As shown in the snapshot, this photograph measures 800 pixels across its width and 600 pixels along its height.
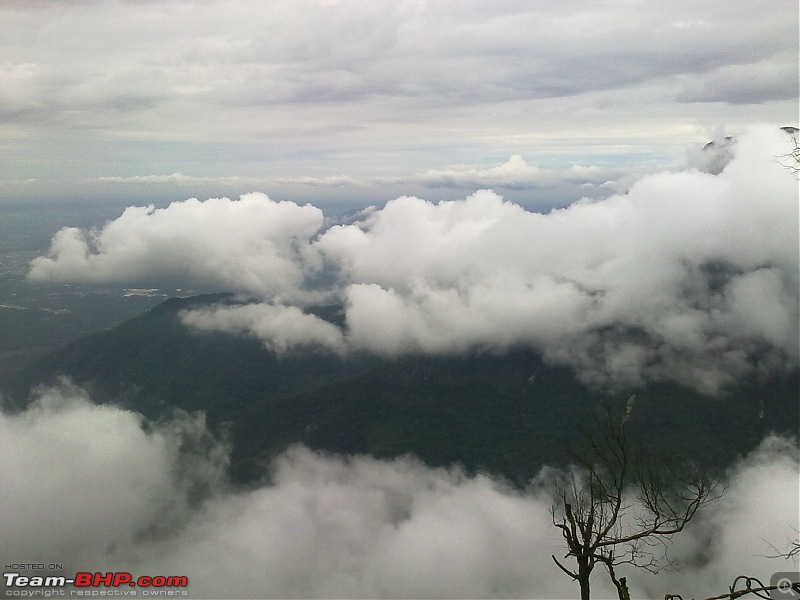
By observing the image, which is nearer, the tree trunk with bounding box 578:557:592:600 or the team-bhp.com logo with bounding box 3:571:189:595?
the tree trunk with bounding box 578:557:592:600

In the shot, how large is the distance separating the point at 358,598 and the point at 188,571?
68.9 m

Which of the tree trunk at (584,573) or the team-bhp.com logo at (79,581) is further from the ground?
the team-bhp.com logo at (79,581)

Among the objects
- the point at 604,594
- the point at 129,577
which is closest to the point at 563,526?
the point at 129,577

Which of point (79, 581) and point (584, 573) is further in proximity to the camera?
point (79, 581)

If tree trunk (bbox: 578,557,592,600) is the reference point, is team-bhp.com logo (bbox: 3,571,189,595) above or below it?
above

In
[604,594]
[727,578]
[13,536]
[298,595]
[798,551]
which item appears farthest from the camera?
[298,595]

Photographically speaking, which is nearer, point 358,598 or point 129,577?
point 129,577

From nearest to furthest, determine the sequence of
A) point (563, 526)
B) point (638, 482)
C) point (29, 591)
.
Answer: point (563, 526) < point (638, 482) < point (29, 591)

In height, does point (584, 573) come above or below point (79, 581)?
below

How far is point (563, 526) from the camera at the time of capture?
40.1ft

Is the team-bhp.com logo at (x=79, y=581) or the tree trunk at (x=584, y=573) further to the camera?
the team-bhp.com logo at (x=79, y=581)

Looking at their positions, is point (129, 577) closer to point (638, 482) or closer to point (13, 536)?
point (638, 482)

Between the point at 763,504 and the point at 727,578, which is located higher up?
the point at 763,504

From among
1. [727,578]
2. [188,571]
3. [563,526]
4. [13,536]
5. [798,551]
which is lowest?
[727,578]
